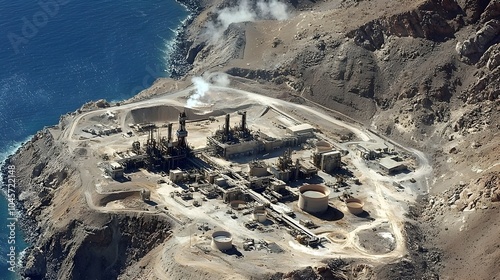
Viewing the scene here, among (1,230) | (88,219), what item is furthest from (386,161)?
(1,230)

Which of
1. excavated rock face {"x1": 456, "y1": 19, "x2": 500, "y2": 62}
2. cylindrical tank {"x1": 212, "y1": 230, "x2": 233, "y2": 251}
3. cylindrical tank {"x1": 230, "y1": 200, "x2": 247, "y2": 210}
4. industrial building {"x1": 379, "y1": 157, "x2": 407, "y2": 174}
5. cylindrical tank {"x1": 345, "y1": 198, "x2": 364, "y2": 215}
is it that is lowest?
cylindrical tank {"x1": 212, "y1": 230, "x2": 233, "y2": 251}

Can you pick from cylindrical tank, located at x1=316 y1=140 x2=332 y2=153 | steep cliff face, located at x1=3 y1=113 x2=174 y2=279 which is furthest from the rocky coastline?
cylindrical tank, located at x1=316 y1=140 x2=332 y2=153

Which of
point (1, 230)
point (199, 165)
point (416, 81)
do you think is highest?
point (416, 81)

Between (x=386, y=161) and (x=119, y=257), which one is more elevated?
(x=386, y=161)

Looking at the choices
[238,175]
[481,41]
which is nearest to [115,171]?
[238,175]

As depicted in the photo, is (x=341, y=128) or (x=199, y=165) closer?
(x=199, y=165)

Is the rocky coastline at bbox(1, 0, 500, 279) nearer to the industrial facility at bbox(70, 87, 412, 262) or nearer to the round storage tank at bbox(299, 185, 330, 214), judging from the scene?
the industrial facility at bbox(70, 87, 412, 262)

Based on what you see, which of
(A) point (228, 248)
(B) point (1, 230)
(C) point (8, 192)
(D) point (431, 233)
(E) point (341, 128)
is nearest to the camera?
(A) point (228, 248)

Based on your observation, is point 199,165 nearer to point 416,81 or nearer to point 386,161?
point 386,161
